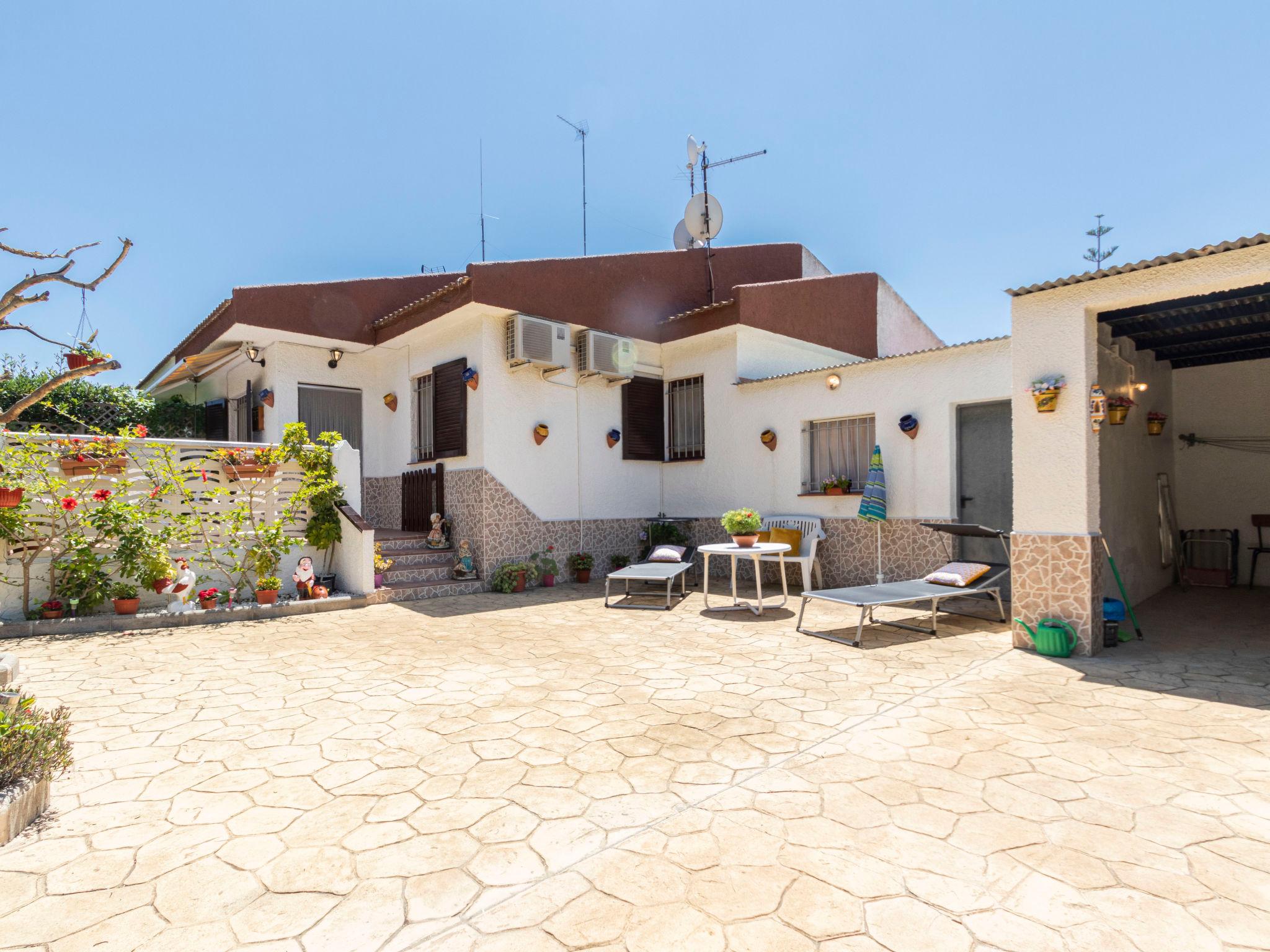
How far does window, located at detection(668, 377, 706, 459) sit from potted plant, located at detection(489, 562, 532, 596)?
3.93 metres

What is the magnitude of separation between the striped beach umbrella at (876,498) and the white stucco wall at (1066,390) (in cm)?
266

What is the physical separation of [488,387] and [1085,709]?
26.7 ft

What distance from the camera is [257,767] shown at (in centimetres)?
318

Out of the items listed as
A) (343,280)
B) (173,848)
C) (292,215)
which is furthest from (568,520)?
(292,215)

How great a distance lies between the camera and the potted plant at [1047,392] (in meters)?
5.39

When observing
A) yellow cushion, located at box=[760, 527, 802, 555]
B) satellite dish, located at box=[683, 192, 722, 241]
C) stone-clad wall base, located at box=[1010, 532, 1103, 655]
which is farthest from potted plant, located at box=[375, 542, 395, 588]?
satellite dish, located at box=[683, 192, 722, 241]

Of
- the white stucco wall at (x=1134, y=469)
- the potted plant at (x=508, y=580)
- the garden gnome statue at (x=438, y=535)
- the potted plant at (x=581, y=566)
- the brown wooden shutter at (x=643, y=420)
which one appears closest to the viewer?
the white stucco wall at (x=1134, y=469)

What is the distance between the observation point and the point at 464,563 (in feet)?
31.0

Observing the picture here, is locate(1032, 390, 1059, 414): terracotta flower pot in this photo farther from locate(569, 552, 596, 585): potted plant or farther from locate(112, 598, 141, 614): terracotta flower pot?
locate(112, 598, 141, 614): terracotta flower pot

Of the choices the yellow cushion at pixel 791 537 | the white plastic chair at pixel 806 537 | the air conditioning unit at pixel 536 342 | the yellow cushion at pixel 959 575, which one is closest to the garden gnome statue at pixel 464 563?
the air conditioning unit at pixel 536 342

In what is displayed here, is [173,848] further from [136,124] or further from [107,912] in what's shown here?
[136,124]

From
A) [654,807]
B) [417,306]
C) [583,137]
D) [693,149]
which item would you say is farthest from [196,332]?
[654,807]

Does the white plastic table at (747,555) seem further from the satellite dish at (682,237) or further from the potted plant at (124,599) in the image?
the satellite dish at (682,237)

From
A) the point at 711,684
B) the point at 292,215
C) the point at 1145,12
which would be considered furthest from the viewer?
the point at 292,215
